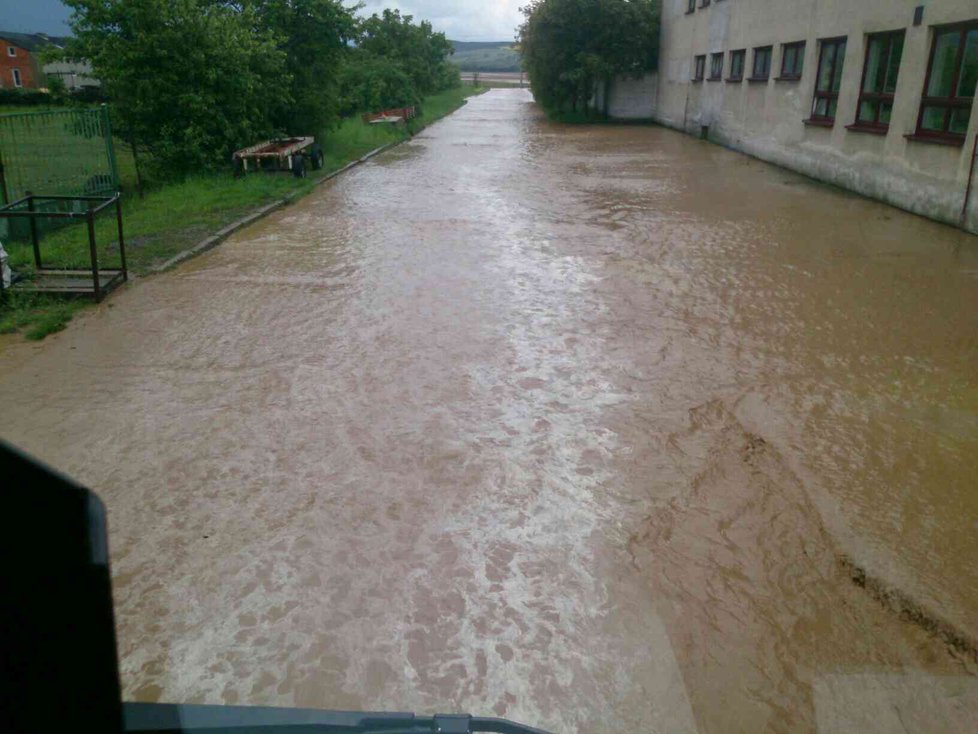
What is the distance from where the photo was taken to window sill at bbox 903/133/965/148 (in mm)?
11608

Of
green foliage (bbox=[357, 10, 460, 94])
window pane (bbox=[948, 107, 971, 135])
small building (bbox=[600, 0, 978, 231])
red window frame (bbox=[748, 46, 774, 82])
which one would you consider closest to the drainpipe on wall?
small building (bbox=[600, 0, 978, 231])

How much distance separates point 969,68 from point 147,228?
1169 centimetres

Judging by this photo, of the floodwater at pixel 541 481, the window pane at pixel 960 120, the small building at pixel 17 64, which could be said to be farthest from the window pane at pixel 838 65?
the small building at pixel 17 64

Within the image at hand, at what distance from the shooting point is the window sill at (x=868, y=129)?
13.8 m

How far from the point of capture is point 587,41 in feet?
108

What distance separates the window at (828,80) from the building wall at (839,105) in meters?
0.16

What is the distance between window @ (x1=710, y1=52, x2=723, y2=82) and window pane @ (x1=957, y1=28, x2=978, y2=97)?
43.3 ft

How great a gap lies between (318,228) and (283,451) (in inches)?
303

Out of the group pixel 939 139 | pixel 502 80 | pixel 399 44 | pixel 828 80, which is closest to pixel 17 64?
pixel 399 44

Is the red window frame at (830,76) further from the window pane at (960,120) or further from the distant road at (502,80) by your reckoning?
the distant road at (502,80)

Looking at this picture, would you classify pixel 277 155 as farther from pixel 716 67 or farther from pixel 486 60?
pixel 486 60

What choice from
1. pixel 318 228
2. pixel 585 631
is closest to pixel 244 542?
pixel 585 631

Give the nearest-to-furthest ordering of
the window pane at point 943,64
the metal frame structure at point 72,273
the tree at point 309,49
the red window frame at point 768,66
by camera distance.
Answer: the metal frame structure at point 72,273 < the window pane at point 943,64 < the tree at point 309,49 < the red window frame at point 768,66

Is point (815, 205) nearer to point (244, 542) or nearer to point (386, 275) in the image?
point (386, 275)
